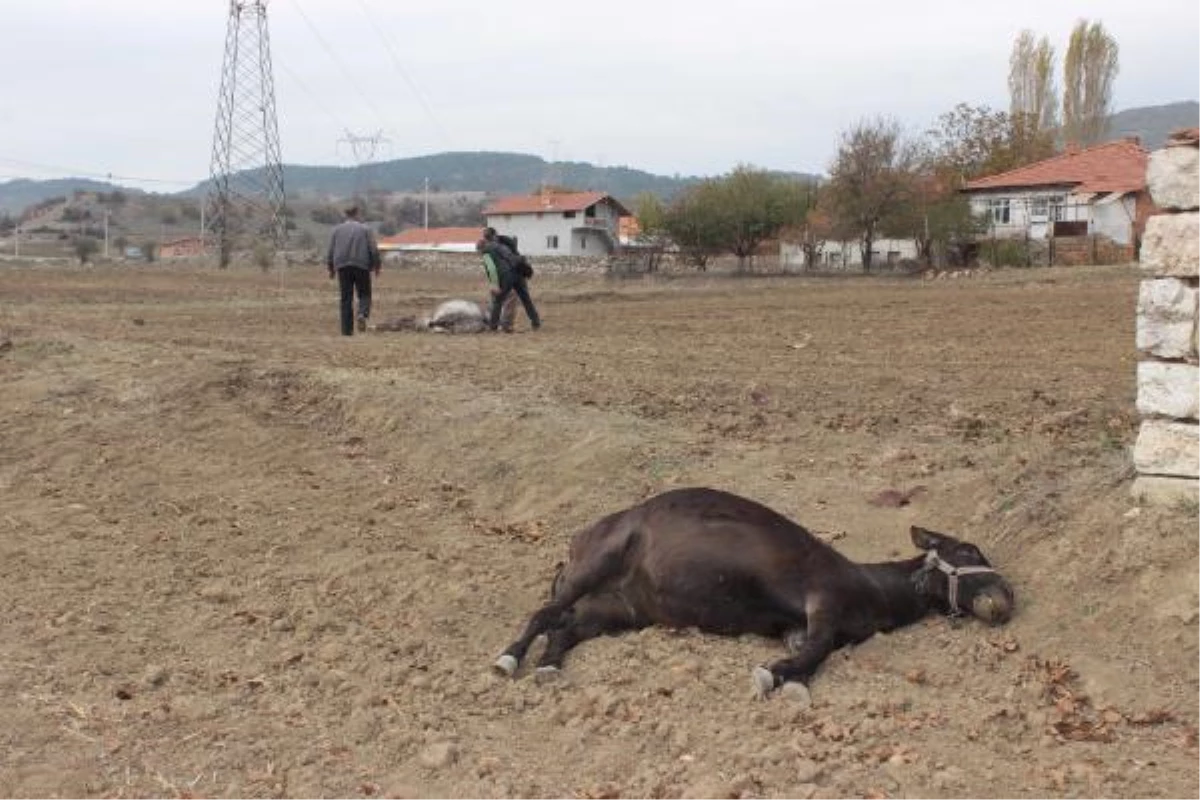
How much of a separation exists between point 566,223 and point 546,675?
82.6 metres

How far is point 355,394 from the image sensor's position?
→ 10383 millimetres

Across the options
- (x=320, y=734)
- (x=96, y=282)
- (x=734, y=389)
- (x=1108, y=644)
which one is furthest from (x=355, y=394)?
(x=96, y=282)

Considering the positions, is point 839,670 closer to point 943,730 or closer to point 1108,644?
point 943,730

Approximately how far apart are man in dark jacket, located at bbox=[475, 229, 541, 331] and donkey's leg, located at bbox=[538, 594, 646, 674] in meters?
10.6

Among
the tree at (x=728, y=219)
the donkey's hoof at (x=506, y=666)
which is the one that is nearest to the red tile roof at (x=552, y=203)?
the tree at (x=728, y=219)

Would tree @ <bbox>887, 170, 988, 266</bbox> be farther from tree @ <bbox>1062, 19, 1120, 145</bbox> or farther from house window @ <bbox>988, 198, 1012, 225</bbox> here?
tree @ <bbox>1062, 19, 1120, 145</bbox>

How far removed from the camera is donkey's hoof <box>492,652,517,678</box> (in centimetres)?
536

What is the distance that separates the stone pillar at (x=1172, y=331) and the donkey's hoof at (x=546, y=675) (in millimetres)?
2881

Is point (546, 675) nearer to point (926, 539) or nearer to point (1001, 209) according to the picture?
point (926, 539)

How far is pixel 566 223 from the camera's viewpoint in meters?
86.8

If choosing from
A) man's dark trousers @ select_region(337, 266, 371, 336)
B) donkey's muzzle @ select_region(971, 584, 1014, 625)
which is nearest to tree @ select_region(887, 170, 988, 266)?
man's dark trousers @ select_region(337, 266, 371, 336)

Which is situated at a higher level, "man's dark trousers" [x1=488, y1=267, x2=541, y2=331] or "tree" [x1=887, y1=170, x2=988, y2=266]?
"tree" [x1=887, y1=170, x2=988, y2=266]

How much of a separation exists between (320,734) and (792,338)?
11.9 metres

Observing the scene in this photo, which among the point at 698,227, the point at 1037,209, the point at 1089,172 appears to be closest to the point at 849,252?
the point at 698,227
